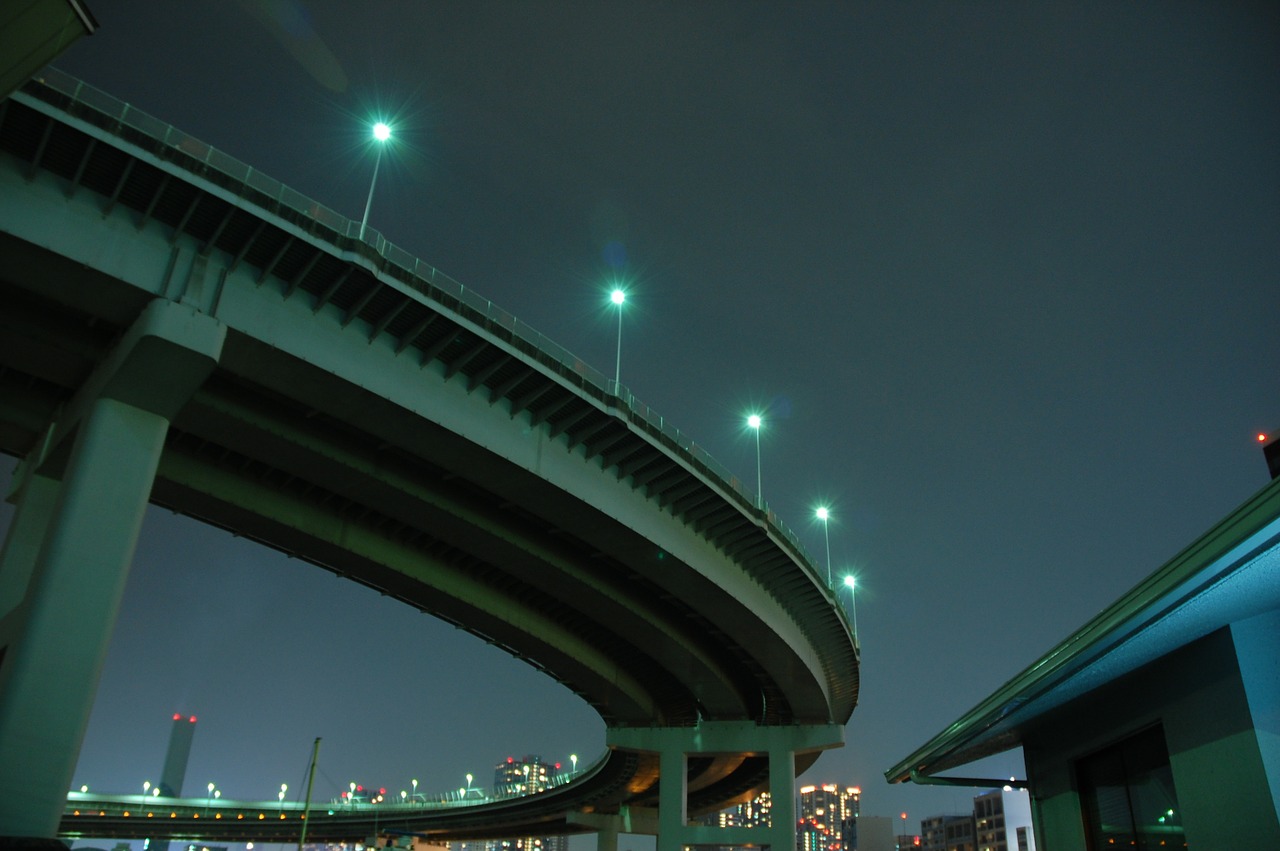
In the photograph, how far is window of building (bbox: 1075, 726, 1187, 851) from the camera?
41.1 ft

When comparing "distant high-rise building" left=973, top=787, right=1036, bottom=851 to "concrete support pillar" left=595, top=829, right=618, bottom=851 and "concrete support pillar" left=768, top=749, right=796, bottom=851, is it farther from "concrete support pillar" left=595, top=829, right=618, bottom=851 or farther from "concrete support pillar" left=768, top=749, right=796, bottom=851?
"concrete support pillar" left=768, top=749, right=796, bottom=851

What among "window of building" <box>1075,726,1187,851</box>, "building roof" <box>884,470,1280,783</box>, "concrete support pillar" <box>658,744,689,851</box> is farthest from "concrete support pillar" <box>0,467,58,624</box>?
"concrete support pillar" <box>658,744,689,851</box>

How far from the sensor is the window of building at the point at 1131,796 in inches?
493

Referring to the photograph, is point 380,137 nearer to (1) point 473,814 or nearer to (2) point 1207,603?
(2) point 1207,603

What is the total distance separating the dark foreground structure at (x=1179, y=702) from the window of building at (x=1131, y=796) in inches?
1.1

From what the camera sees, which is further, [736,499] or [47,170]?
[736,499]

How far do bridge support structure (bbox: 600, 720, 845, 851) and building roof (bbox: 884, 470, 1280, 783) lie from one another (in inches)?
1572

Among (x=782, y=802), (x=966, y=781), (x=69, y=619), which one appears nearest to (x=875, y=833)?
(x=782, y=802)

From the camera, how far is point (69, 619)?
18453mm

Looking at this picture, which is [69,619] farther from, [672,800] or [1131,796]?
[672,800]

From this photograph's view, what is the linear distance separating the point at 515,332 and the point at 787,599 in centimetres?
2301

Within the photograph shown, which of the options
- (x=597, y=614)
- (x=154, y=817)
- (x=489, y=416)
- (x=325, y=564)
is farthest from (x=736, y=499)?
(x=154, y=817)

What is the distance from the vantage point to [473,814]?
348ft

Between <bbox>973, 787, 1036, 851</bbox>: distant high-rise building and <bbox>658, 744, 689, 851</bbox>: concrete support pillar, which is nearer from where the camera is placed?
<bbox>658, 744, 689, 851</bbox>: concrete support pillar
